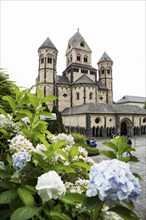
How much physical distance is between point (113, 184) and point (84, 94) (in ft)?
121

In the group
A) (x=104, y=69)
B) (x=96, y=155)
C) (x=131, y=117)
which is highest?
(x=104, y=69)

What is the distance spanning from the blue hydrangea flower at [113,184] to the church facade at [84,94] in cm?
2756

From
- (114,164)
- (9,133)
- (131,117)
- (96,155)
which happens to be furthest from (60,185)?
(131,117)

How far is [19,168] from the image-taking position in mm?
1073

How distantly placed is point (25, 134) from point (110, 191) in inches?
36.1

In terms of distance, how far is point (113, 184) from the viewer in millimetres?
791

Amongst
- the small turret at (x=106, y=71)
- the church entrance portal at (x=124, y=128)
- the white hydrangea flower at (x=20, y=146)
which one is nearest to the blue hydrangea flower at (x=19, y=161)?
the white hydrangea flower at (x=20, y=146)

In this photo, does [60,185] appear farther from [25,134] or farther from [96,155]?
[96,155]

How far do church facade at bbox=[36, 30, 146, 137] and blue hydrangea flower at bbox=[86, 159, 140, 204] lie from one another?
27.6m

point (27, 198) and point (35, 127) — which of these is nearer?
point (27, 198)

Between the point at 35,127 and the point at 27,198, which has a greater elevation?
the point at 35,127

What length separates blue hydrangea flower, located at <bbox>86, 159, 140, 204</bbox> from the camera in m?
0.78

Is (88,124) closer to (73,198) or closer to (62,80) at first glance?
(62,80)

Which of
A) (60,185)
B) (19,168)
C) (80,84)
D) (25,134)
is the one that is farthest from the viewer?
(80,84)
